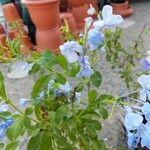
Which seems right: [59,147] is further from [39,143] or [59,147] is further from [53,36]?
[53,36]

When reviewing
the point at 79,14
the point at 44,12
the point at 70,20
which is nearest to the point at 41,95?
the point at 44,12

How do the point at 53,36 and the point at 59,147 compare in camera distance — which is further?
the point at 53,36

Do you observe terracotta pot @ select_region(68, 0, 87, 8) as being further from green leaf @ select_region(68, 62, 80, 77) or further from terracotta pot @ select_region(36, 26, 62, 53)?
green leaf @ select_region(68, 62, 80, 77)

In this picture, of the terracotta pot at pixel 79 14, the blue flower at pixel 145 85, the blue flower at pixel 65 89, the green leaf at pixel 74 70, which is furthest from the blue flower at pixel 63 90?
the terracotta pot at pixel 79 14

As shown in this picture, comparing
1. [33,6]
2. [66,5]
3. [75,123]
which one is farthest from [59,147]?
[66,5]

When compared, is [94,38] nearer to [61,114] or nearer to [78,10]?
[61,114]

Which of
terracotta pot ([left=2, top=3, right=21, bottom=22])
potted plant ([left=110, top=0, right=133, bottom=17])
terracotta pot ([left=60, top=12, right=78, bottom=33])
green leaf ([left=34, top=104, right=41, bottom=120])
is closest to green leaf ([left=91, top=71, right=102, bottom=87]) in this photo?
green leaf ([left=34, top=104, right=41, bottom=120])
